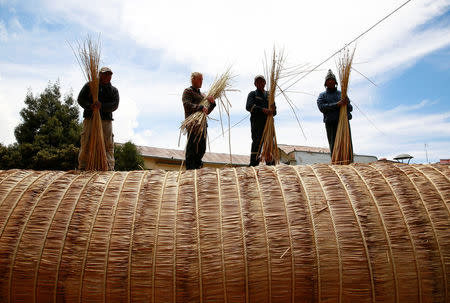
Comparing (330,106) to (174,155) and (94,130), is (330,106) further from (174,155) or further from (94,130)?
(174,155)

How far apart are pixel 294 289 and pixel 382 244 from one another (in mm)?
531

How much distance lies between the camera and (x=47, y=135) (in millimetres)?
16391

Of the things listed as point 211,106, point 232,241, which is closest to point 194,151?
point 211,106

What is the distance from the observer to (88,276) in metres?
1.75

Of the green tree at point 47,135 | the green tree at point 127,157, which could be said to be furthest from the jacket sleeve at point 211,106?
the green tree at point 47,135

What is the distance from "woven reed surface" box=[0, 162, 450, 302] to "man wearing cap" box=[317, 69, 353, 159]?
1.78m

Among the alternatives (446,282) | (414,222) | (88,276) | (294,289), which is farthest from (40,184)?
(446,282)

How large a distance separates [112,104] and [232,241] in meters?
2.26

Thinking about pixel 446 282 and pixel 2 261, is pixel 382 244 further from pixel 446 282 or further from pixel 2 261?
pixel 2 261

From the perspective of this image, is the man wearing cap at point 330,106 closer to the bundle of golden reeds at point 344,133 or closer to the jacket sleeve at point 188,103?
the bundle of golden reeds at point 344,133

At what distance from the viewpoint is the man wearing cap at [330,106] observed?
3.76 metres

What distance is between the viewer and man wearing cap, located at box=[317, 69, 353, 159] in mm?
3760

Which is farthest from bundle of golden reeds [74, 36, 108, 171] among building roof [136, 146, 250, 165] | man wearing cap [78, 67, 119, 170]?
building roof [136, 146, 250, 165]

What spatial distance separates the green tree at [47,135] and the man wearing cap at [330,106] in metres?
13.7
